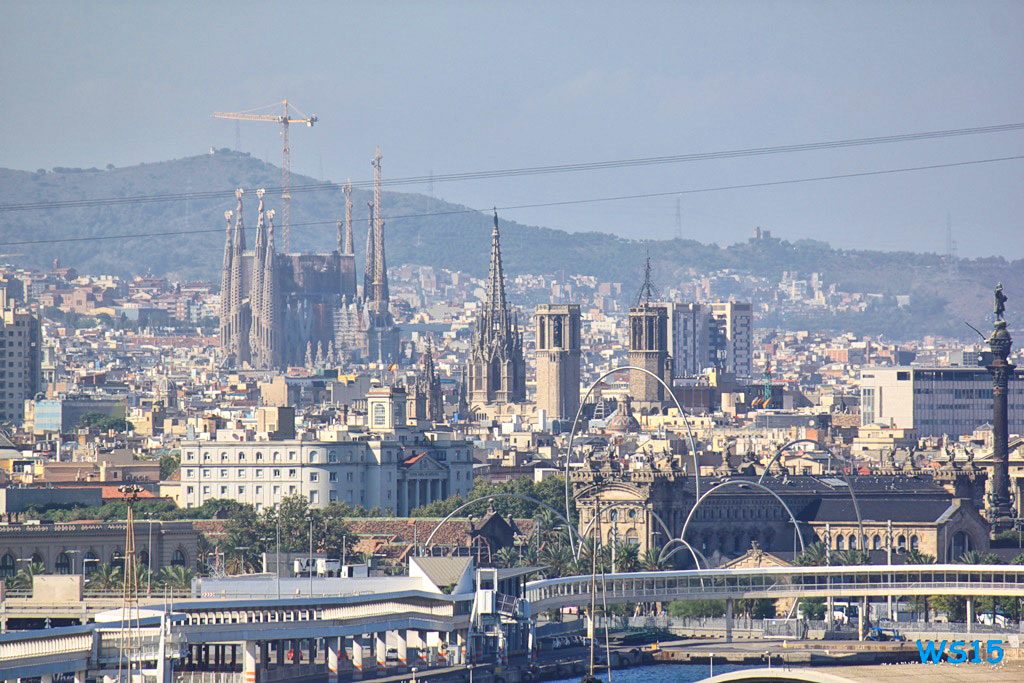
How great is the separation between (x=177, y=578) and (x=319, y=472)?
5023cm

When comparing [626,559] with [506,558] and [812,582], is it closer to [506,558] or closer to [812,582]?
[506,558]

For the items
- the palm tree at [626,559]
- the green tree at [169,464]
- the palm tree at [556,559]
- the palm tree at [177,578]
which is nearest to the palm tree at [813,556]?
the palm tree at [626,559]

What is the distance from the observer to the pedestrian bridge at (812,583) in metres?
106

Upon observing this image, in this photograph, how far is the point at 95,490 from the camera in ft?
489

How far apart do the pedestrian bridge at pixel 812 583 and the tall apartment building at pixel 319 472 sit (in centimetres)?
4030

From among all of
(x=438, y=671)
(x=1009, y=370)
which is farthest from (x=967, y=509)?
(x=438, y=671)

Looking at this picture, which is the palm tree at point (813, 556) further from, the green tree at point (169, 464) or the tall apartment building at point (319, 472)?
the green tree at point (169, 464)

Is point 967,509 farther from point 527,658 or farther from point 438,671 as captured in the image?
point 438,671

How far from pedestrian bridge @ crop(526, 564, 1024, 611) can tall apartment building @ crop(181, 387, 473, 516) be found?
132 ft

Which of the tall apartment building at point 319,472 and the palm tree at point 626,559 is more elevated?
the tall apartment building at point 319,472

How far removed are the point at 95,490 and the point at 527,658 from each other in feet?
200

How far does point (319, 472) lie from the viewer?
152 metres

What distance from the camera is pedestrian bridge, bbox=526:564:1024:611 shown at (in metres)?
106

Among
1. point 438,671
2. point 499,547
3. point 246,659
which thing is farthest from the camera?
point 499,547
